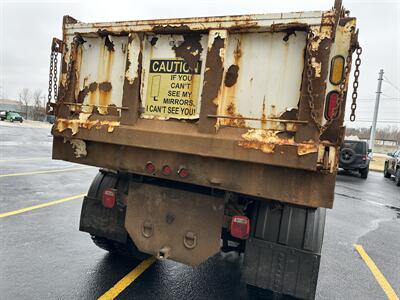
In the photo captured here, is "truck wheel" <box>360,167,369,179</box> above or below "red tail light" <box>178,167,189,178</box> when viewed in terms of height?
below

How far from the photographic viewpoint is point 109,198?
3398mm

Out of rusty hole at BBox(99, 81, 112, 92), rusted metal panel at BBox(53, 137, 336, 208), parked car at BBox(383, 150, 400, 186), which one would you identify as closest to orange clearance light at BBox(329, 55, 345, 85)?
rusted metal panel at BBox(53, 137, 336, 208)

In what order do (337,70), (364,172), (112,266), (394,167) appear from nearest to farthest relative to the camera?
1. (337,70)
2. (112,266)
3. (394,167)
4. (364,172)

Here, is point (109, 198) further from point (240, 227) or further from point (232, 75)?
point (232, 75)

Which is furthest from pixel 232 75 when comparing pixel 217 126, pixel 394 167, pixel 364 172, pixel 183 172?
pixel 394 167

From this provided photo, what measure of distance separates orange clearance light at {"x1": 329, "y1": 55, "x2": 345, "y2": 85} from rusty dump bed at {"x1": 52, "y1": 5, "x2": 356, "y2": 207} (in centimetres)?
2

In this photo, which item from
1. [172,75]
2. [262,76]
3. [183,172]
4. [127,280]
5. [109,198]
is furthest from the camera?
[127,280]

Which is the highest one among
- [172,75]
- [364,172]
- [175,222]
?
[172,75]

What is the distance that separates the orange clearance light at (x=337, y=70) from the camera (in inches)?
93.9

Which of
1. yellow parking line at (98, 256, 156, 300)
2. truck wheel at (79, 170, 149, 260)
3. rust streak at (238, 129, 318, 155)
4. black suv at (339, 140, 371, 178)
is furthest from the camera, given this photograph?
black suv at (339, 140, 371, 178)

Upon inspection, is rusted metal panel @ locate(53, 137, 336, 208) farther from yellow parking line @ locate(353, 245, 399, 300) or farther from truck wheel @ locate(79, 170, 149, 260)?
yellow parking line @ locate(353, 245, 399, 300)

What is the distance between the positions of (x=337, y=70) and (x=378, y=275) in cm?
337

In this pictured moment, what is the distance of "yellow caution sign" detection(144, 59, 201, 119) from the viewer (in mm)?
2814

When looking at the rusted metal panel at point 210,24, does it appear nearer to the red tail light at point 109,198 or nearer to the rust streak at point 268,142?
the rust streak at point 268,142
